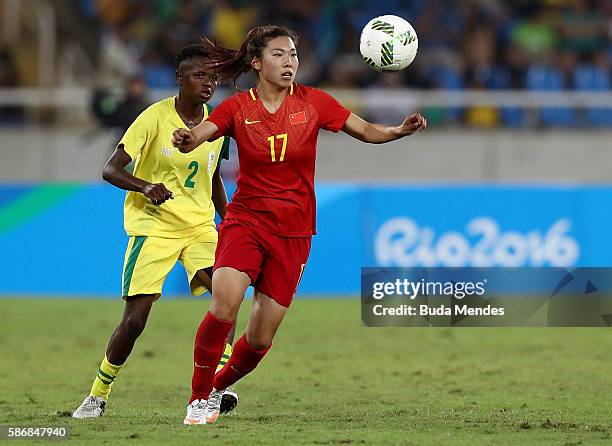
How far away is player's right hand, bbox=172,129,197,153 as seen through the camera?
7.55 metres

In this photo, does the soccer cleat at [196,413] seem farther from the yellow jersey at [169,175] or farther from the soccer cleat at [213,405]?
the yellow jersey at [169,175]

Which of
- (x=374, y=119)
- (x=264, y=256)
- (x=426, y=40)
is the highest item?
(x=426, y=40)

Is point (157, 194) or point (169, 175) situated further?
point (169, 175)

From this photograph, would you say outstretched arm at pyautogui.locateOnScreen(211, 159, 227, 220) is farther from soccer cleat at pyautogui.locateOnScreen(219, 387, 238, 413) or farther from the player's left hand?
the player's left hand

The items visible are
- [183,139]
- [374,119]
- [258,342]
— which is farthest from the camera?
[374,119]

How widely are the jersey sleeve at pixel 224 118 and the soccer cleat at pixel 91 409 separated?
1.93m

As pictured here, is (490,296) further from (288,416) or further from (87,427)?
(87,427)

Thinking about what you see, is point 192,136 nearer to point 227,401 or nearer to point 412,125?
point 412,125

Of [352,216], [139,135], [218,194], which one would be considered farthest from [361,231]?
[139,135]

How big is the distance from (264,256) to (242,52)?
4.11ft

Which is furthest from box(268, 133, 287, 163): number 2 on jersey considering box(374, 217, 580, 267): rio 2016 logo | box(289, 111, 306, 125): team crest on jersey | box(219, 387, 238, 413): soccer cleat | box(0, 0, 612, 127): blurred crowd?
box(0, 0, 612, 127): blurred crowd

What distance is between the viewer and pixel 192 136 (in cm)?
760

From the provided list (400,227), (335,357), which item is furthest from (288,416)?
(400,227)

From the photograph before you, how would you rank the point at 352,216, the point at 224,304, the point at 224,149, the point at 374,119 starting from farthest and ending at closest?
the point at 374,119
the point at 352,216
the point at 224,149
the point at 224,304
